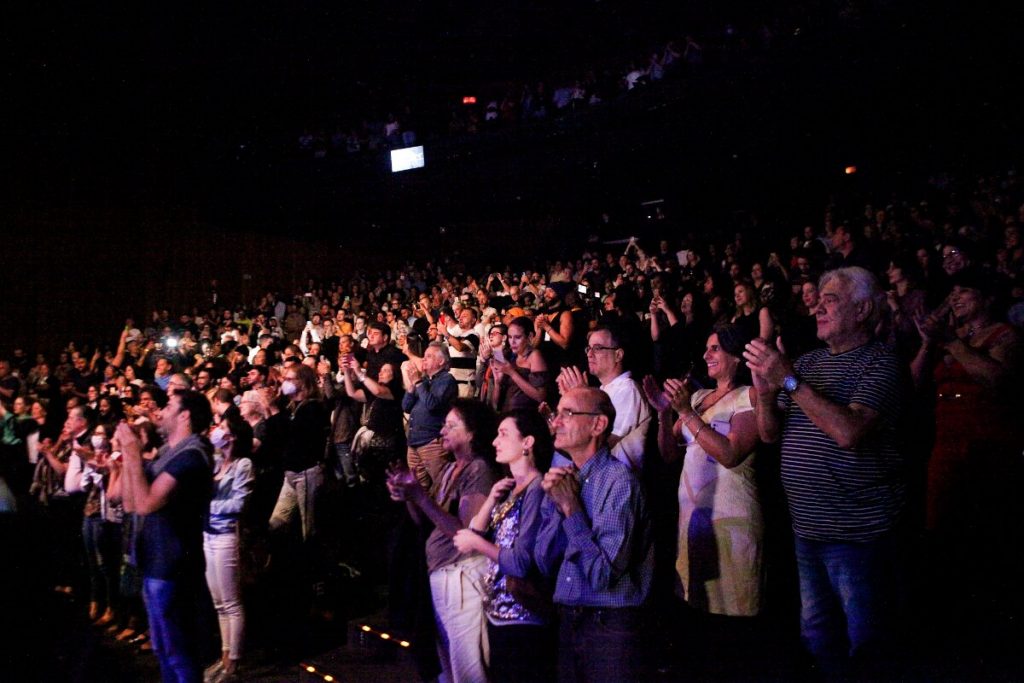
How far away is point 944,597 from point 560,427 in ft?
7.31

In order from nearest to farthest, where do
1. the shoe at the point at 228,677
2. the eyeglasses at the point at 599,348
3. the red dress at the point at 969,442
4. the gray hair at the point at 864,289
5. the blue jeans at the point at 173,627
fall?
the gray hair at the point at 864,289 < the red dress at the point at 969,442 < the blue jeans at the point at 173,627 < the eyeglasses at the point at 599,348 < the shoe at the point at 228,677

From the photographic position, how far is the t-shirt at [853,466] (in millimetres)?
2477

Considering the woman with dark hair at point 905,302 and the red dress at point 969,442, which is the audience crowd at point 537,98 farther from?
the red dress at point 969,442

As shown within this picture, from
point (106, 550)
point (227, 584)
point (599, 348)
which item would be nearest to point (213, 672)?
point (227, 584)

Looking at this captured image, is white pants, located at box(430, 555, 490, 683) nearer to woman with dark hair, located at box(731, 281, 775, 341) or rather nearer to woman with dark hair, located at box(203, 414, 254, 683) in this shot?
woman with dark hair, located at box(203, 414, 254, 683)

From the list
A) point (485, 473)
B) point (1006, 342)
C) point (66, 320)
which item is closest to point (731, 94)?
point (1006, 342)

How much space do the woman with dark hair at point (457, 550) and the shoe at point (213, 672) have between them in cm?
171

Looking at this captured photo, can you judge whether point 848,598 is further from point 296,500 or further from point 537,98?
point 537,98

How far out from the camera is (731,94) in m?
12.7

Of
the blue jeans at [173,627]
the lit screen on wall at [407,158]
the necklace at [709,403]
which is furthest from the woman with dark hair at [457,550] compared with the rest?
the lit screen on wall at [407,158]

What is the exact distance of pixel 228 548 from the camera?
4.38m

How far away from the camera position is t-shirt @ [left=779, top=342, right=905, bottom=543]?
8.13ft

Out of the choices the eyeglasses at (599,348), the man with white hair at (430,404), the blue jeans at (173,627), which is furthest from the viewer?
the man with white hair at (430,404)

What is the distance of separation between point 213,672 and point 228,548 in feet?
2.29
